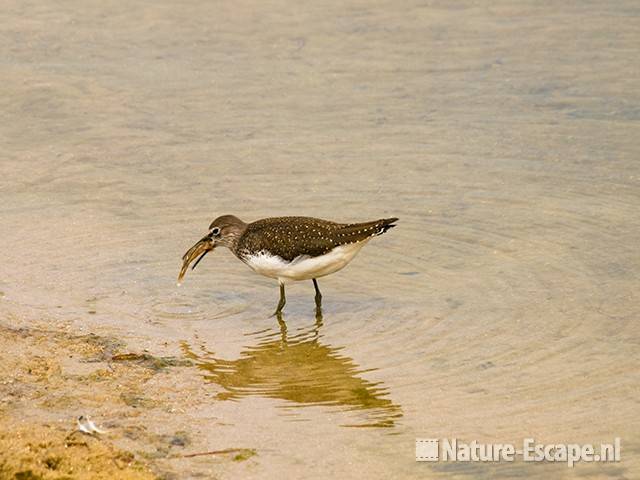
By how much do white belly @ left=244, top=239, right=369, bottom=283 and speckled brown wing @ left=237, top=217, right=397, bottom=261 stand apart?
0.04 m

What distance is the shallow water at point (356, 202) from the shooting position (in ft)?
29.5

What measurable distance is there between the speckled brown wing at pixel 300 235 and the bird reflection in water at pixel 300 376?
795 mm

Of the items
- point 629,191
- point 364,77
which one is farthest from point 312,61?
point 629,191

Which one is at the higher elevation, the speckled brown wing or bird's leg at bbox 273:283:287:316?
the speckled brown wing

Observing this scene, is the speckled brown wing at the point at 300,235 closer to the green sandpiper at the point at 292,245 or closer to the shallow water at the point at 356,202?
the green sandpiper at the point at 292,245

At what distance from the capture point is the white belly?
11188 mm

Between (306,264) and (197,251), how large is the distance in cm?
→ 119

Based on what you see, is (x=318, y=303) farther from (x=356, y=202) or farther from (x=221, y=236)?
(x=356, y=202)

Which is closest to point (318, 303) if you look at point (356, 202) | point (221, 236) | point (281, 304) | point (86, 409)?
point (281, 304)

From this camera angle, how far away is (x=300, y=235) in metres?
11.4

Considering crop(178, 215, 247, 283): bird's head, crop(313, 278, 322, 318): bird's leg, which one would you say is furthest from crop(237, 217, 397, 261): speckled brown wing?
crop(313, 278, 322, 318): bird's leg

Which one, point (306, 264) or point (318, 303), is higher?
point (306, 264)

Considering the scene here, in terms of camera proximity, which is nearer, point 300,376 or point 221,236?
point 300,376

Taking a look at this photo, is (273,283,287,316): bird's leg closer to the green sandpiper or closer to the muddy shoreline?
the green sandpiper
